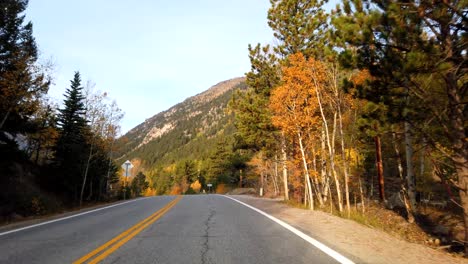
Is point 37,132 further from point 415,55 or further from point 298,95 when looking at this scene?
point 415,55

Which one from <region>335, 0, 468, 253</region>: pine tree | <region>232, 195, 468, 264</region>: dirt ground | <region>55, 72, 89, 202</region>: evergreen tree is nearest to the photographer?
<region>232, 195, 468, 264</region>: dirt ground

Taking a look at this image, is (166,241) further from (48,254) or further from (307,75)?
(307,75)

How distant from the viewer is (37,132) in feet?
80.6

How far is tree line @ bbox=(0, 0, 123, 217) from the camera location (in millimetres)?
18641

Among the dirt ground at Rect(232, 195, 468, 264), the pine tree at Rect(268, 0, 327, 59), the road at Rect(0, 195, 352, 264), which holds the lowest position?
the dirt ground at Rect(232, 195, 468, 264)

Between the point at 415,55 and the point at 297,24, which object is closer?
the point at 415,55

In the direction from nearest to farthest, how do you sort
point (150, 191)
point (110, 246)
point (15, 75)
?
point (110, 246) < point (15, 75) < point (150, 191)

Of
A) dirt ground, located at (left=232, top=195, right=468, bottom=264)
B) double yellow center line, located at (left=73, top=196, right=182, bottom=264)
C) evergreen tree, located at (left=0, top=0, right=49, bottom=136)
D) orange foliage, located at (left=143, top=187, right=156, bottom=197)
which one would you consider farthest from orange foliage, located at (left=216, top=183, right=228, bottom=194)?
dirt ground, located at (left=232, top=195, right=468, bottom=264)

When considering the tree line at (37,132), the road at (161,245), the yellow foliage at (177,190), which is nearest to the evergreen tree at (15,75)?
the tree line at (37,132)

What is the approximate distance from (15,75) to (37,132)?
7207 millimetres

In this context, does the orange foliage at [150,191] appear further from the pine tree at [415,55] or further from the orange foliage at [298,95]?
the pine tree at [415,55]

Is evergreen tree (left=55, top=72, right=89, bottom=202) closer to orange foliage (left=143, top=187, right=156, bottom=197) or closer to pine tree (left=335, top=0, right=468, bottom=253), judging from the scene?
pine tree (left=335, top=0, right=468, bottom=253)

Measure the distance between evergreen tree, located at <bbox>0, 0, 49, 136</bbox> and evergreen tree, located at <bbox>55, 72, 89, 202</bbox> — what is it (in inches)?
278

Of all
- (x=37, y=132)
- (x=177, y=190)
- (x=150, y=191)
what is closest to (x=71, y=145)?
(x=37, y=132)
